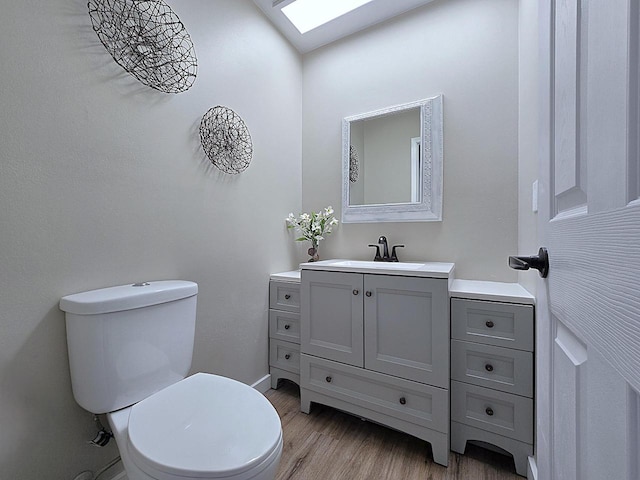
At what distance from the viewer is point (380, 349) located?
4.67 ft

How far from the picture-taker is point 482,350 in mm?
1271

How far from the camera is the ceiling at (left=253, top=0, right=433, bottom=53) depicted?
181cm

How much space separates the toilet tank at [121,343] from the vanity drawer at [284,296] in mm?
790

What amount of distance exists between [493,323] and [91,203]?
1.74 m

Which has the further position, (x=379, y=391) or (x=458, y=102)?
(x=458, y=102)

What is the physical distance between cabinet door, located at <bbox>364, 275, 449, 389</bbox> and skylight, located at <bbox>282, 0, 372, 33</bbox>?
1782mm

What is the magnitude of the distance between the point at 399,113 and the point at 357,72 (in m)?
0.49

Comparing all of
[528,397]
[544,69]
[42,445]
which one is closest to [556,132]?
[544,69]

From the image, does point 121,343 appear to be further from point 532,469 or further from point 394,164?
point 394,164

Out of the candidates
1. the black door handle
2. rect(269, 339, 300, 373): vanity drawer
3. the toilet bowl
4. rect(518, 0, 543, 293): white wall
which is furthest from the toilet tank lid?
rect(518, 0, 543, 293): white wall

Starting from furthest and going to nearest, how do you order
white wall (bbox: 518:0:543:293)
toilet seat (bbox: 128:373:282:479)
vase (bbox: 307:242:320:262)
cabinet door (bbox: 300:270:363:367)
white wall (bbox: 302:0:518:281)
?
1. vase (bbox: 307:242:320:262)
2. white wall (bbox: 302:0:518:281)
3. cabinet door (bbox: 300:270:363:367)
4. white wall (bbox: 518:0:543:293)
5. toilet seat (bbox: 128:373:282:479)

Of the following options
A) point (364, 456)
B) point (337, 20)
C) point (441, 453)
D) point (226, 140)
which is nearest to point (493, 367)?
point (441, 453)

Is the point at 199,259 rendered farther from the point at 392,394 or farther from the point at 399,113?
the point at 399,113

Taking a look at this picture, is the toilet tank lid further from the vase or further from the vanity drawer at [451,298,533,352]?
the vanity drawer at [451,298,533,352]
